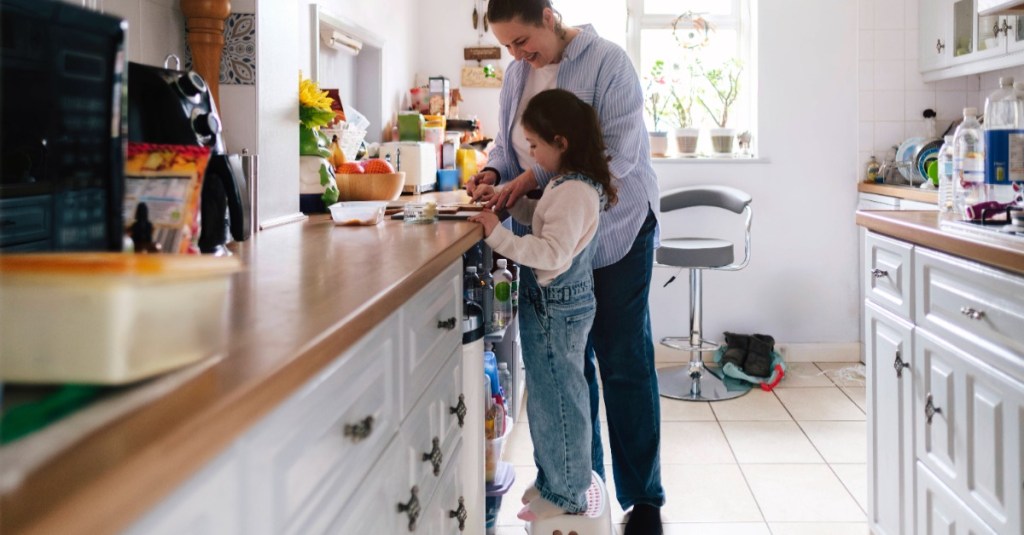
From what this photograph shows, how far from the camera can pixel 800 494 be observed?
267 centimetres

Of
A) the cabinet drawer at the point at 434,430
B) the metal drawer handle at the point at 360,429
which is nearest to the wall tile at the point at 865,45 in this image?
the cabinet drawer at the point at 434,430

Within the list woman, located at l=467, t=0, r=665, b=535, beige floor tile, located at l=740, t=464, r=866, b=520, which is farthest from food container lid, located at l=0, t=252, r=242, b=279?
beige floor tile, located at l=740, t=464, r=866, b=520

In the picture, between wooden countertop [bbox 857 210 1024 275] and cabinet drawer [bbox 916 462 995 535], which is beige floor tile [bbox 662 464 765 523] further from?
wooden countertop [bbox 857 210 1024 275]

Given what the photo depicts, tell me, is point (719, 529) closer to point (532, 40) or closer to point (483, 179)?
point (483, 179)

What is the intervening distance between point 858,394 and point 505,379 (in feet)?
6.00

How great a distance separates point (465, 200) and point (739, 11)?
2.36m

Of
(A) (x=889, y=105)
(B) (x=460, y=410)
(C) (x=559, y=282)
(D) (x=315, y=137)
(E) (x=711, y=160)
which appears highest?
(A) (x=889, y=105)

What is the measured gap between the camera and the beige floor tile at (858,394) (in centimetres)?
361

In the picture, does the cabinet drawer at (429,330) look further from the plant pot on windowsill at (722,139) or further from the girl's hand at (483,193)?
the plant pot on windowsill at (722,139)

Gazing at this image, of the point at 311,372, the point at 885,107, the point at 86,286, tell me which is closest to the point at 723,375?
the point at 885,107

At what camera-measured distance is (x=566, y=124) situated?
6.23 feet

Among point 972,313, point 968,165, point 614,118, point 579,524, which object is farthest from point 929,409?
point 614,118

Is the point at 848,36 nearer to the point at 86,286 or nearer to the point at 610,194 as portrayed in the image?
the point at 610,194

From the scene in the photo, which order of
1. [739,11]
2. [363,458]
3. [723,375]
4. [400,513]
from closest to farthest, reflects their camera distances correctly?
[363,458]
[400,513]
[723,375]
[739,11]
